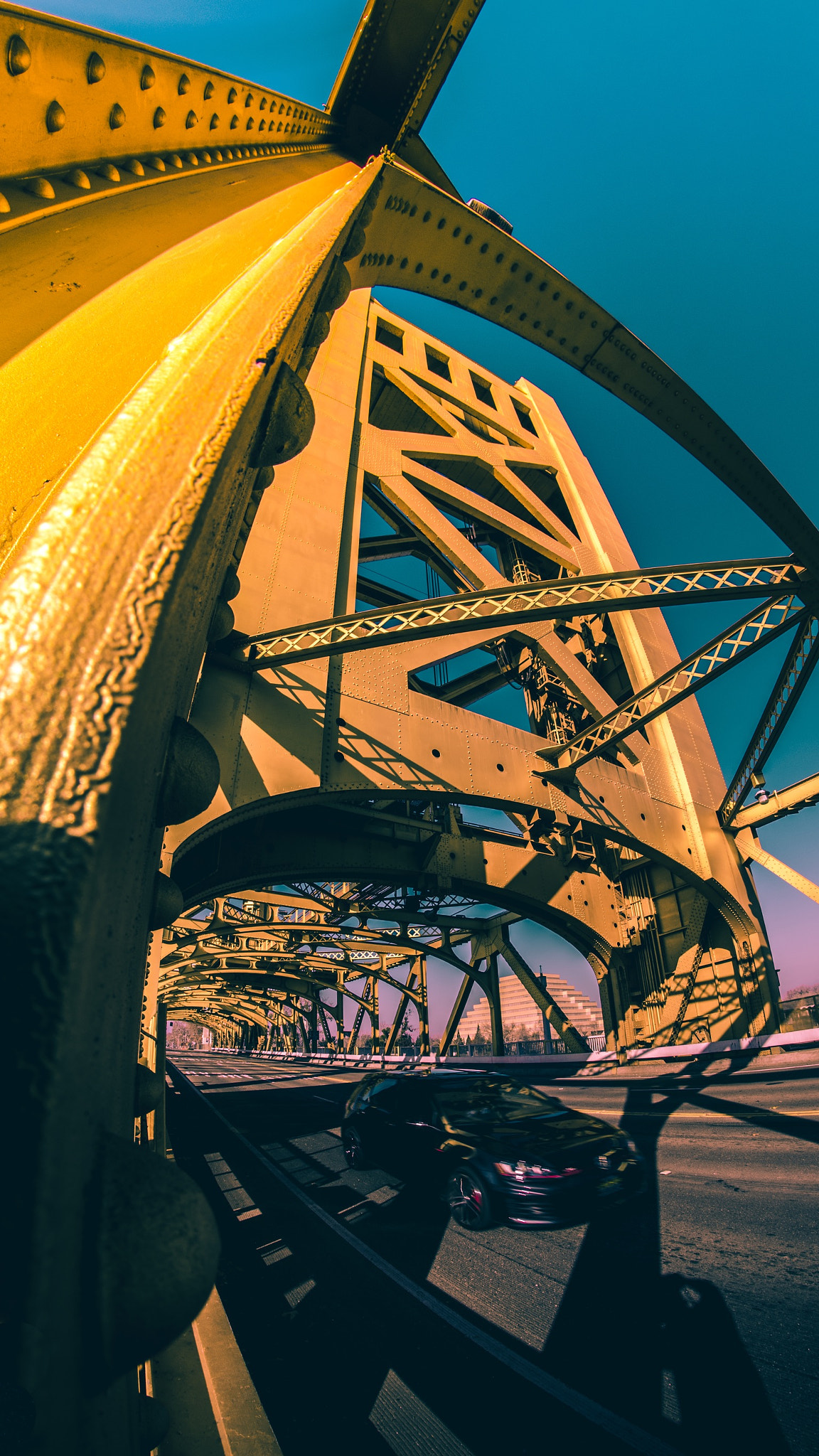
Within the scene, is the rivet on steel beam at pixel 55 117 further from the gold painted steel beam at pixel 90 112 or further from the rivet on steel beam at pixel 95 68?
the rivet on steel beam at pixel 95 68

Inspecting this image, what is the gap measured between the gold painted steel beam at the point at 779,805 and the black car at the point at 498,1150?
328 inches

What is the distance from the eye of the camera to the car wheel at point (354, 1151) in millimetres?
7887

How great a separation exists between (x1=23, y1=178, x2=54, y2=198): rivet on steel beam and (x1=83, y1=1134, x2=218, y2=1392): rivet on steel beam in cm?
267

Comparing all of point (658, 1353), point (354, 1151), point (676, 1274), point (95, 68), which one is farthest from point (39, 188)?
point (354, 1151)

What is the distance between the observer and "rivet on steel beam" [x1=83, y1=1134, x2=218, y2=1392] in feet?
1.82

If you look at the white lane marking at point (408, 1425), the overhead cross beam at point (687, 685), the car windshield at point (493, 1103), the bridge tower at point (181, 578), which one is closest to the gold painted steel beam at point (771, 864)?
the bridge tower at point (181, 578)

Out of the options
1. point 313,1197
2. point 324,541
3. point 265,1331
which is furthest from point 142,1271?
point 324,541

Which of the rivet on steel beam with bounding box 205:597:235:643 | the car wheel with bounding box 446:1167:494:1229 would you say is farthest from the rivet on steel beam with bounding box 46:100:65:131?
the car wheel with bounding box 446:1167:494:1229

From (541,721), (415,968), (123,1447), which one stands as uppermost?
(541,721)

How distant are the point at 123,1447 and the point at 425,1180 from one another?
7.14 meters

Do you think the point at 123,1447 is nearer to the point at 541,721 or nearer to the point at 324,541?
the point at 324,541

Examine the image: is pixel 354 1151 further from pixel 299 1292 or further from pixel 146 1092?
pixel 146 1092

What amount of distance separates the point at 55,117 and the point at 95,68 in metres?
0.26

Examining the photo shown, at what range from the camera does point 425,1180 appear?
6426 mm
